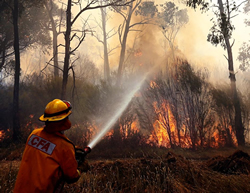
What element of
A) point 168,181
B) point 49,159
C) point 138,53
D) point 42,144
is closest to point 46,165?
point 49,159

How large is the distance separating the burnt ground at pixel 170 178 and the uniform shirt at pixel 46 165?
1682mm

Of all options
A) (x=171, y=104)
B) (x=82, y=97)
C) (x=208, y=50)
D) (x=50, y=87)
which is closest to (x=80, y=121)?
(x=82, y=97)

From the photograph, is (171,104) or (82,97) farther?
(82,97)

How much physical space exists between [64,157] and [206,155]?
8.23m

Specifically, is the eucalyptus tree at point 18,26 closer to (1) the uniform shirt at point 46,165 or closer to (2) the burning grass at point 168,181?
(2) the burning grass at point 168,181

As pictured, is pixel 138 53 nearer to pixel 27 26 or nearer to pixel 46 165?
pixel 27 26

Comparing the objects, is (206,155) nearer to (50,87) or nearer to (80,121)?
(80,121)

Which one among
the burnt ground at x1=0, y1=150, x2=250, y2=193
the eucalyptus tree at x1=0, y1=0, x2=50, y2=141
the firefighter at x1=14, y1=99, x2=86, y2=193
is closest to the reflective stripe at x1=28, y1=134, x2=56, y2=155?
the firefighter at x1=14, y1=99, x2=86, y2=193

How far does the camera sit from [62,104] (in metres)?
2.10

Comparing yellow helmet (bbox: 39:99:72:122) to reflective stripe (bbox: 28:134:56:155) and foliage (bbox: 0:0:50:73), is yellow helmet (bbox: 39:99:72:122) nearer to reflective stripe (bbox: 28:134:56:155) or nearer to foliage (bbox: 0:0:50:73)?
reflective stripe (bbox: 28:134:56:155)

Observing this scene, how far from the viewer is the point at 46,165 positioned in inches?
75.2

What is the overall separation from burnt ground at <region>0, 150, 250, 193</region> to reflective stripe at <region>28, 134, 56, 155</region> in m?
1.86

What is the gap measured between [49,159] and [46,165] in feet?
0.21

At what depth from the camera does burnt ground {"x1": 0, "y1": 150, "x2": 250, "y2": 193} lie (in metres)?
3.73
